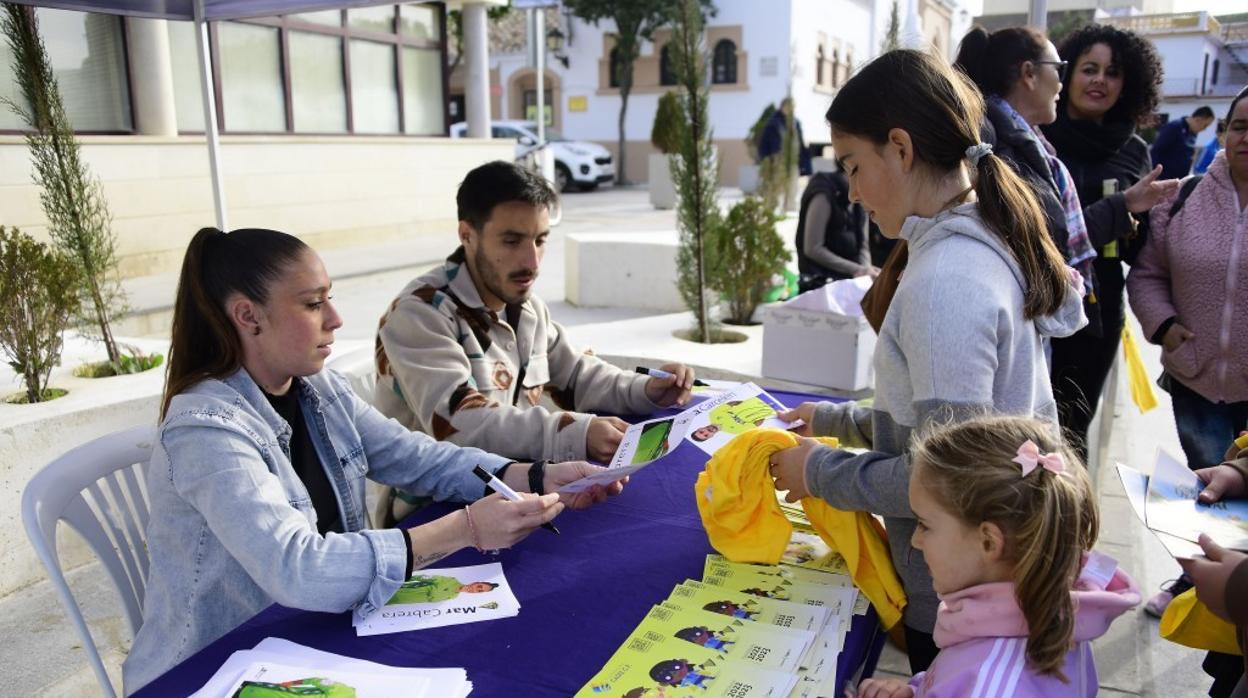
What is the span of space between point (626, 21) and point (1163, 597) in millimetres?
23927

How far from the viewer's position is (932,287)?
4.69 ft

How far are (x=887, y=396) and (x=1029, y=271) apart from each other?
1.04 ft

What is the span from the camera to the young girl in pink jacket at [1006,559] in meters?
1.26

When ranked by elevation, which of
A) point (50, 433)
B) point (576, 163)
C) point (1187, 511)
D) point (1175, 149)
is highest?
point (1175, 149)

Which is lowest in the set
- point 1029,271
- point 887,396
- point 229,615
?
point 229,615

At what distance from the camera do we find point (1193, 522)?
166 centimetres

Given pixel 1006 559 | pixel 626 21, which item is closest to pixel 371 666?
pixel 1006 559

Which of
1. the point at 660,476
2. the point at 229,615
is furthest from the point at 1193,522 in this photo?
the point at 229,615

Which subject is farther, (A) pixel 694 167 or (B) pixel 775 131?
(B) pixel 775 131

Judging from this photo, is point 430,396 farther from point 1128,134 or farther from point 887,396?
point 1128,134

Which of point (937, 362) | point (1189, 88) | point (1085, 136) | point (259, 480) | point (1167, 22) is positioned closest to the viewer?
point (937, 362)

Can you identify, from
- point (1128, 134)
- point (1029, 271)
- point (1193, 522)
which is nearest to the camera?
point (1029, 271)

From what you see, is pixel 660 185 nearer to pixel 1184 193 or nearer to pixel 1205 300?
pixel 1184 193

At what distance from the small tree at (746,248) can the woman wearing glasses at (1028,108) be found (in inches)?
115
